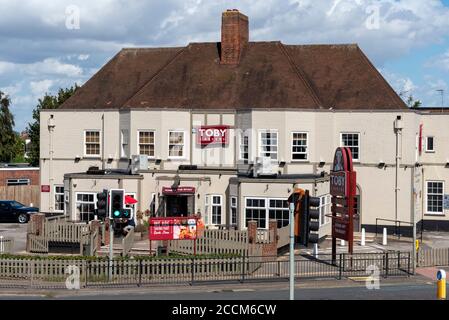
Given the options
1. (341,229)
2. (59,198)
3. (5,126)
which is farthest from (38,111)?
(341,229)

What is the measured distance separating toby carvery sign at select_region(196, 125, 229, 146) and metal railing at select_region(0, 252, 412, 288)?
15620 millimetres

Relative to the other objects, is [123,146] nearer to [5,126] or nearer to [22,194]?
[22,194]

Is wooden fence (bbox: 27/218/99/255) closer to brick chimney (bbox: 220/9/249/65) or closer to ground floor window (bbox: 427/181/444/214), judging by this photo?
brick chimney (bbox: 220/9/249/65)

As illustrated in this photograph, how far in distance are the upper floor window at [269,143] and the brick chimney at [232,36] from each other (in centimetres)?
651

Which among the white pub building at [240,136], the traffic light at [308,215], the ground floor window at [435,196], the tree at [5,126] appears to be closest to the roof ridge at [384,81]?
the white pub building at [240,136]

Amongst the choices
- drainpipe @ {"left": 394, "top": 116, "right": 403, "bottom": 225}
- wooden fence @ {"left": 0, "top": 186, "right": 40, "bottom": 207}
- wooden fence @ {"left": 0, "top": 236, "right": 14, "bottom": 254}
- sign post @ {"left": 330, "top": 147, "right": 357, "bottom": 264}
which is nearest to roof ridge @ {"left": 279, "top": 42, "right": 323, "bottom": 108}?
drainpipe @ {"left": 394, "top": 116, "right": 403, "bottom": 225}

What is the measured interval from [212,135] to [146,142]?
3984mm

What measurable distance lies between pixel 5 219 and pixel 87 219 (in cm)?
1008

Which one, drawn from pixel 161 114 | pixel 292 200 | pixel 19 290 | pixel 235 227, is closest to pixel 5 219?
pixel 161 114

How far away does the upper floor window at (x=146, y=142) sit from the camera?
46.4 metres

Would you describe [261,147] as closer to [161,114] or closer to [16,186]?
[161,114]

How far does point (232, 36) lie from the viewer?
49.0 metres

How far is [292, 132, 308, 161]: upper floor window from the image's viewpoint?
148ft

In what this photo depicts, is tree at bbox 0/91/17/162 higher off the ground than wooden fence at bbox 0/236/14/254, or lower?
higher
